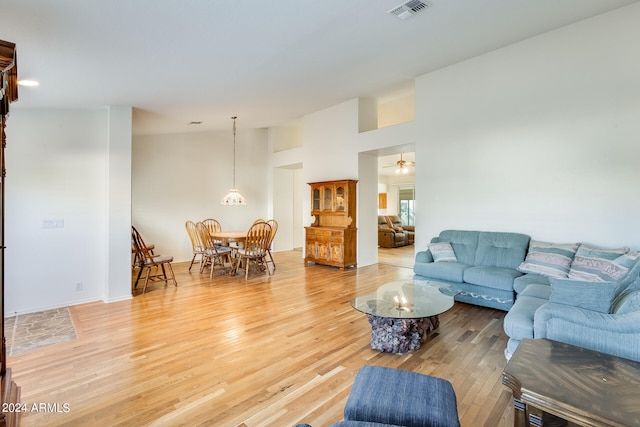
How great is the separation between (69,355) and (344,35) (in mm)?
4070

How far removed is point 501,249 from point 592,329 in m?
2.40

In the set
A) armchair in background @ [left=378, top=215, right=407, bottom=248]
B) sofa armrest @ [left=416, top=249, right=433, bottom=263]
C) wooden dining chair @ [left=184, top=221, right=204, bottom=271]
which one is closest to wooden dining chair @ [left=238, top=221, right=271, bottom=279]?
wooden dining chair @ [left=184, top=221, right=204, bottom=271]

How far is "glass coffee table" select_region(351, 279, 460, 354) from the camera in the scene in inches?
101

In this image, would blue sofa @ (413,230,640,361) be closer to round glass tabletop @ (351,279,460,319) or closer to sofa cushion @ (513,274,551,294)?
sofa cushion @ (513,274,551,294)

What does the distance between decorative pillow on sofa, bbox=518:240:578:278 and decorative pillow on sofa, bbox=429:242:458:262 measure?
2.77ft

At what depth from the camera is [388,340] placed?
267 cm

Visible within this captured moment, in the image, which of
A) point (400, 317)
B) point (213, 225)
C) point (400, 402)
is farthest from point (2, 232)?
point (213, 225)

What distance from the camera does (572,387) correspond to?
136 centimetres

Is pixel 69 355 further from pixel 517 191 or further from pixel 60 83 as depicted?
pixel 517 191

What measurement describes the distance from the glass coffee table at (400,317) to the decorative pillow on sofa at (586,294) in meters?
0.81

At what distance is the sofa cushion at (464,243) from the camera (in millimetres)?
4332

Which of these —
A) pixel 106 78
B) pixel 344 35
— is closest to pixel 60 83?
pixel 106 78

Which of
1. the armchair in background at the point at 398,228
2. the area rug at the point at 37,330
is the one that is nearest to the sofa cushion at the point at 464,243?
the area rug at the point at 37,330

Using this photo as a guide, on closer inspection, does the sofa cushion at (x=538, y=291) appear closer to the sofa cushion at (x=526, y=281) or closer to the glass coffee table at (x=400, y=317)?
the sofa cushion at (x=526, y=281)
